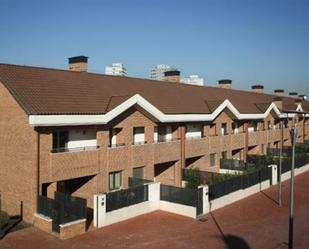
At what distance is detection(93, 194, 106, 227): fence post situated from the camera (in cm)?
1994

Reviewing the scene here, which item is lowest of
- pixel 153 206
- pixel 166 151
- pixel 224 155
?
pixel 153 206

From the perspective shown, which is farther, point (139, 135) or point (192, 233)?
point (139, 135)

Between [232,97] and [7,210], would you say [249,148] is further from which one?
[7,210]

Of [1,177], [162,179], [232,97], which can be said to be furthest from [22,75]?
[232,97]

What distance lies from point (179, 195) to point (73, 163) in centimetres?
640

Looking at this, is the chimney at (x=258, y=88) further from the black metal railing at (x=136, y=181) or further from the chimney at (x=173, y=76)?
the black metal railing at (x=136, y=181)

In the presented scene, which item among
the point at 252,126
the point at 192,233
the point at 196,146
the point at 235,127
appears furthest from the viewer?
the point at 252,126

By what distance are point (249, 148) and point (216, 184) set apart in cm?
1828

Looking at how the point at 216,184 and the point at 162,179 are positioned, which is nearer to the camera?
the point at 216,184

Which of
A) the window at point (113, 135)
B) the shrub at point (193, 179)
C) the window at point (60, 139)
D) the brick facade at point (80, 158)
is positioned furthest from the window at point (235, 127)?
the window at point (60, 139)

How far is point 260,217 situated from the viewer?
23.4 m

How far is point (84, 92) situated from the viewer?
25.1 m

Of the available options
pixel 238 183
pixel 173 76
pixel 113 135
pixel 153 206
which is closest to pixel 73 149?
pixel 113 135

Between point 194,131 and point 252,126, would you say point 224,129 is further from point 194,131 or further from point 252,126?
point 252,126
